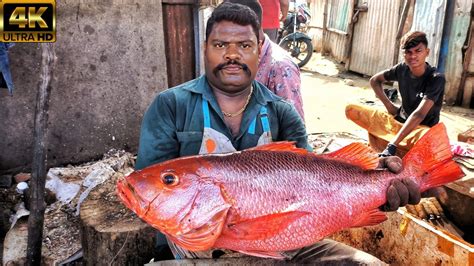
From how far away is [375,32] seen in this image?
35.5 ft

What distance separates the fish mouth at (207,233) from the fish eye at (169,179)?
21 cm

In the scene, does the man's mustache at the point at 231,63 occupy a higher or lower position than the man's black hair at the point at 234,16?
lower

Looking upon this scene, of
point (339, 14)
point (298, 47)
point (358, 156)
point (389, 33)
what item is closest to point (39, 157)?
point (358, 156)

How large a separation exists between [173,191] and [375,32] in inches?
402

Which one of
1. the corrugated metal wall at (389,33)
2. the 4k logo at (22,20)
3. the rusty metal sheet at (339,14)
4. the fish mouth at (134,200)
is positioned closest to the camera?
the fish mouth at (134,200)

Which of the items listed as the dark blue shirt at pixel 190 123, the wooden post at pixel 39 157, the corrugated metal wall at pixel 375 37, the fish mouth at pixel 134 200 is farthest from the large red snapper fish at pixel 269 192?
the corrugated metal wall at pixel 375 37

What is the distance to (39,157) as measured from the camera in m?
2.89

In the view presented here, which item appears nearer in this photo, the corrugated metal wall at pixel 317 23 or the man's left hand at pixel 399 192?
the man's left hand at pixel 399 192

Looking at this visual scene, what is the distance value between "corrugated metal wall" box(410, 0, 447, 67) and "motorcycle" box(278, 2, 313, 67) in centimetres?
386

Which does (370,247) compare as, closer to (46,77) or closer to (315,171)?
(315,171)

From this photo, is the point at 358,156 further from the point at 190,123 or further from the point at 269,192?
the point at 190,123

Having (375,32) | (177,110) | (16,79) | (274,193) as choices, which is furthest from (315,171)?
(375,32)

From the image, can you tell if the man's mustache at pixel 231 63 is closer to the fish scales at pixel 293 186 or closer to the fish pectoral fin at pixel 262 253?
the fish scales at pixel 293 186

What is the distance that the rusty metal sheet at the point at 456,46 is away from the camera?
26.5 feet
